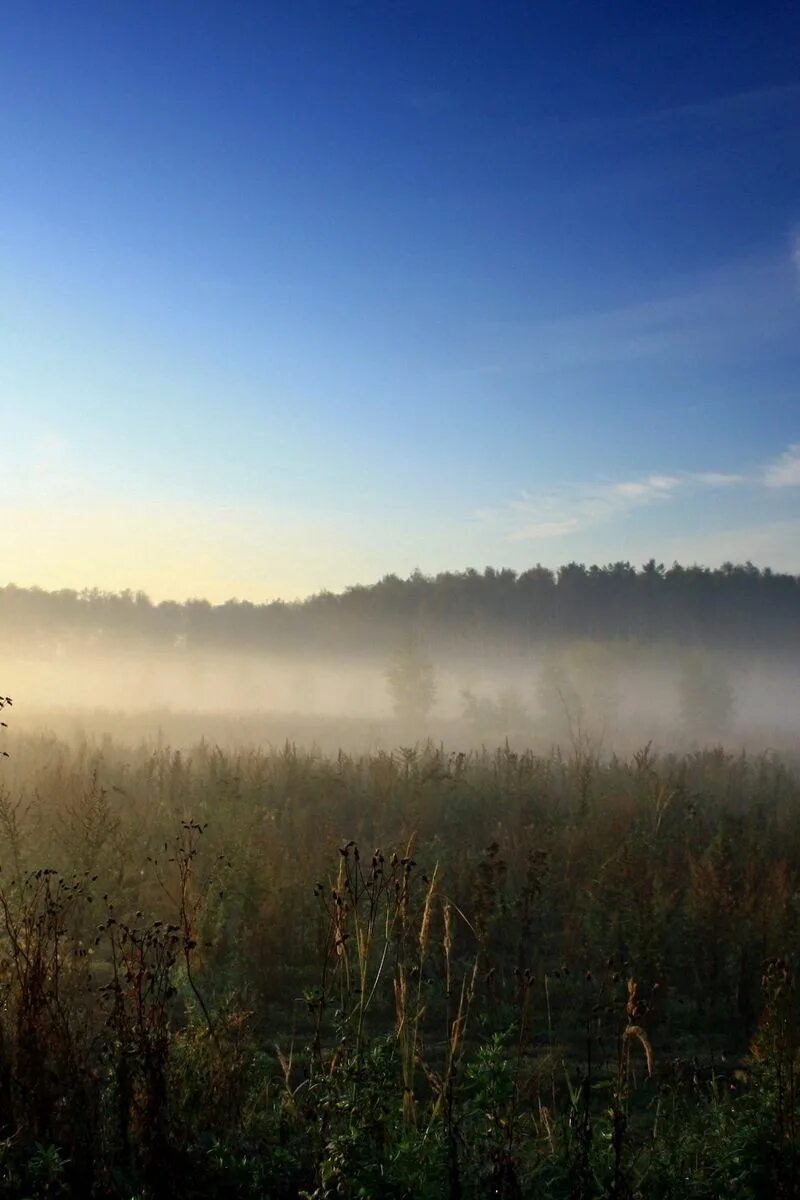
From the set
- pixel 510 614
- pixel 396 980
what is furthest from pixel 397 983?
A: pixel 510 614

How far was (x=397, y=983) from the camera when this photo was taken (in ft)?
14.4

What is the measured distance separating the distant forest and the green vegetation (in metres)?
60.1

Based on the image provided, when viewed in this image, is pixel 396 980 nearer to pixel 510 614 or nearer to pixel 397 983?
pixel 397 983

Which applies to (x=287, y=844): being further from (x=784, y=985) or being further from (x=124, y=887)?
(x=784, y=985)

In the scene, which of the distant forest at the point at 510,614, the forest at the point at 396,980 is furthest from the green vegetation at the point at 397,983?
the distant forest at the point at 510,614

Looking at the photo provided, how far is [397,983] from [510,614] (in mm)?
74857

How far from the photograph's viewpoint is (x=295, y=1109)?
170 inches

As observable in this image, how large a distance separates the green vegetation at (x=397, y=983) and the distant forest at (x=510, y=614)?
60139mm

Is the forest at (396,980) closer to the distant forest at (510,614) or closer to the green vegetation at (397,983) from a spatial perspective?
the green vegetation at (397,983)

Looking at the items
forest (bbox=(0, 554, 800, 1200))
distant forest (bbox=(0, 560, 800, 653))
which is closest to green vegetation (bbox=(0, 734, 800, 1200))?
forest (bbox=(0, 554, 800, 1200))

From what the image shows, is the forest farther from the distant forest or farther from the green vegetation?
the distant forest

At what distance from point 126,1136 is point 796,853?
312 inches

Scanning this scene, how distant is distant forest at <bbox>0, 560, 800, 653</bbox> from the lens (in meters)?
75.7

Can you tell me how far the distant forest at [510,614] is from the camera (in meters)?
75.7
